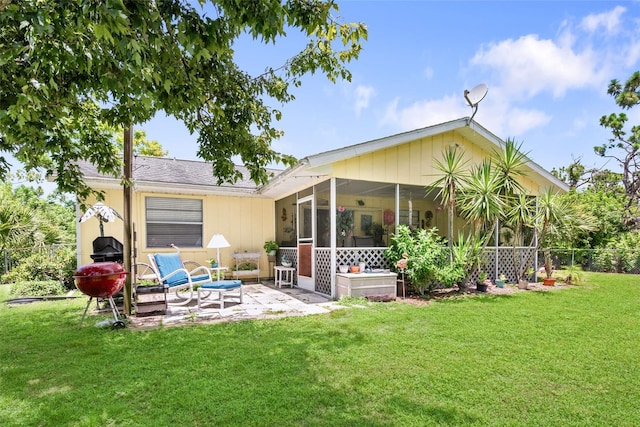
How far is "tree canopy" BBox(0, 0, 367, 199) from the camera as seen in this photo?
7.28 feet

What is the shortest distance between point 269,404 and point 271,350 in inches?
50.6

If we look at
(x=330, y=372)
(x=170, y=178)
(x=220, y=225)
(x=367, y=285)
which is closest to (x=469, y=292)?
(x=367, y=285)

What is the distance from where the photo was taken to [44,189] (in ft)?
90.9

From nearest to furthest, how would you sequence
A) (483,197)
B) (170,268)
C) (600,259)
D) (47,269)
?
1. (170,268)
2. (483,197)
3. (47,269)
4. (600,259)

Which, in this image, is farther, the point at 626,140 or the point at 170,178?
the point at 626,140

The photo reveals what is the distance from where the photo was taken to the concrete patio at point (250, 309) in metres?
5.37

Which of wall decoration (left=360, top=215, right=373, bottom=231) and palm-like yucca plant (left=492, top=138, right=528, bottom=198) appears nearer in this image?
palm-like yucca plant (left=492, top=138, right=528, bottom=198)

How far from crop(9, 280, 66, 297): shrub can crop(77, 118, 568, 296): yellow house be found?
2.43ft

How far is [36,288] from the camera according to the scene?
24.8 ft

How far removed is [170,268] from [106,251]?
4.15 ft

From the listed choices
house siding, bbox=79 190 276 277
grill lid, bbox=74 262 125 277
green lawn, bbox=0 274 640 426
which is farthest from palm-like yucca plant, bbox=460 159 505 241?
grill lid, bbox=74 262 125 277

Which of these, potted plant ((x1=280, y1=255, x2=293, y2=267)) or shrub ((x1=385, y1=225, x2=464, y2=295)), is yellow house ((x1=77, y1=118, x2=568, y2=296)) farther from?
shrub ((x1=385, y1=225, x2=464, y2=295))

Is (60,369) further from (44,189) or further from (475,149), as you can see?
(44,189)

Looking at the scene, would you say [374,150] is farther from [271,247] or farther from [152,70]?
[152,70]
